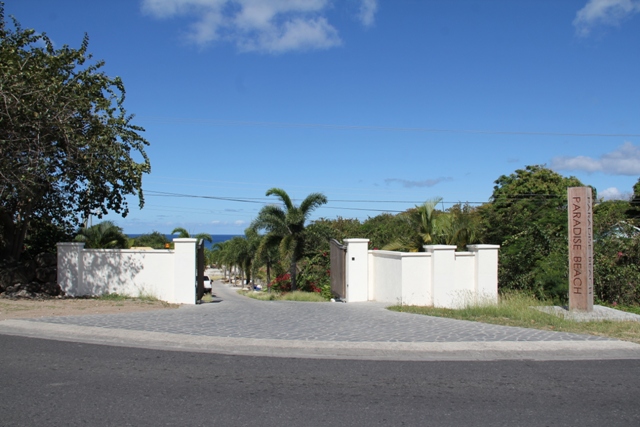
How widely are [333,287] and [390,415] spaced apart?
14.0 m

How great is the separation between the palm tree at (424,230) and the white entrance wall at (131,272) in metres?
9.92

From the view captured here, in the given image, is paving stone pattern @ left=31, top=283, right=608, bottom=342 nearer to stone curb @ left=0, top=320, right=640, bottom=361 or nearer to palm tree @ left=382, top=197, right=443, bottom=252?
stone curb @ left=0, top=320, right=640, bottom=361

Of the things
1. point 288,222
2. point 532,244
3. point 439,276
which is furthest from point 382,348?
point 288,222

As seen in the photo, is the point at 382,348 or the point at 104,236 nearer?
the point at 382,348

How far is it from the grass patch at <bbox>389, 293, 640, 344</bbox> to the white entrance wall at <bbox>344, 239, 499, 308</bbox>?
142cm

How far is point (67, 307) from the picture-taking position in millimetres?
13781

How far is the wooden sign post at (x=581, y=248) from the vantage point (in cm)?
1409

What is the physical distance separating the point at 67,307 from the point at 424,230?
1453 centimetres

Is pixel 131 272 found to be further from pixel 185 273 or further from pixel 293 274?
pixel 293 274

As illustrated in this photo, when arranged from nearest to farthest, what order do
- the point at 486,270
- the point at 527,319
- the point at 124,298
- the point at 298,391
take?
1. the point at 298,391
2. the point at 527,319
3. the point at 124,298
4. the point at 486,270

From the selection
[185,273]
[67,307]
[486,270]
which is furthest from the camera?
[486,270]

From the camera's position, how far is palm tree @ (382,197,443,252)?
2347 cm

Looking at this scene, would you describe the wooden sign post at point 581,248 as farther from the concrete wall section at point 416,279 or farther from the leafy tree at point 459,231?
the leafy tree at point 459,231

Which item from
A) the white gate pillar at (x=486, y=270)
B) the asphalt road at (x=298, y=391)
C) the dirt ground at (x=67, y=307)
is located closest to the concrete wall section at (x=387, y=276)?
the white gate pillar at (x=486, y=270)
